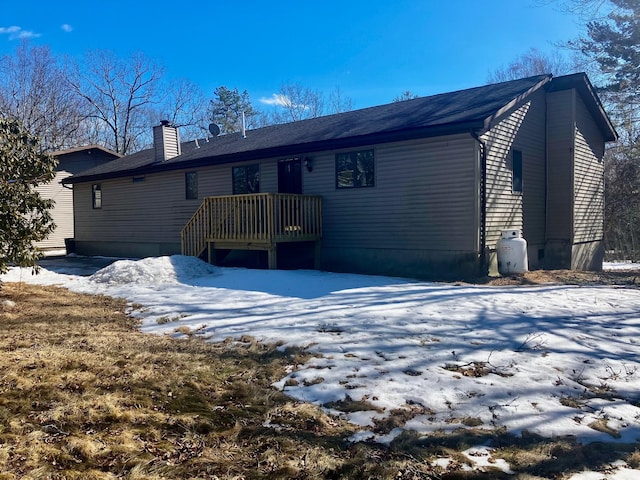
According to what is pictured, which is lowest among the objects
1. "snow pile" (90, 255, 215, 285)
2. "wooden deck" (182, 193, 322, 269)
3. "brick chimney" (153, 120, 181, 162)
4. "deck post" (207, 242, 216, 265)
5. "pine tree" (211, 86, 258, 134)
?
"snow pile" (90, 255, 215, 285)

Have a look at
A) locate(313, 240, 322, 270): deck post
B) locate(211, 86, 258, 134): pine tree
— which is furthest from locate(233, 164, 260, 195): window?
locate(211, 86, 258, 134): pine tree

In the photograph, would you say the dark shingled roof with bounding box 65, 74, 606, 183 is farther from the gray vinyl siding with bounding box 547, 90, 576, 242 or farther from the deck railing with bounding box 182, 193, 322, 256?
the deck railing with bounding box 182, 193, 322, 256

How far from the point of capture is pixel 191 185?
15.9 meters

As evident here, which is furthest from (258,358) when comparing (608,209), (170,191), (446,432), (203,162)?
(608,209)

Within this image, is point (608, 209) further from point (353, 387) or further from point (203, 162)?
point (353, 387)

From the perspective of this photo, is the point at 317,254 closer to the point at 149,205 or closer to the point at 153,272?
the point at 153,272

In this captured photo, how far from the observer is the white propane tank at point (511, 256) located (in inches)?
423

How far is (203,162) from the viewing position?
1509cm

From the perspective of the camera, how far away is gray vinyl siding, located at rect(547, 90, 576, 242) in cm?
1326

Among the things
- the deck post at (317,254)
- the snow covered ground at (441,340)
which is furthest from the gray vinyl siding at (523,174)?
the deck post at (317,254)

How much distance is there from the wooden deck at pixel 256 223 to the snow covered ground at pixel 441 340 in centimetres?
193

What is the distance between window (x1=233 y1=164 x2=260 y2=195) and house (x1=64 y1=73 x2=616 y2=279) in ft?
0.15

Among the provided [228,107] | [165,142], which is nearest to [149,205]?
[165,142]

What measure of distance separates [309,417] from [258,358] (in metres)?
1.47
